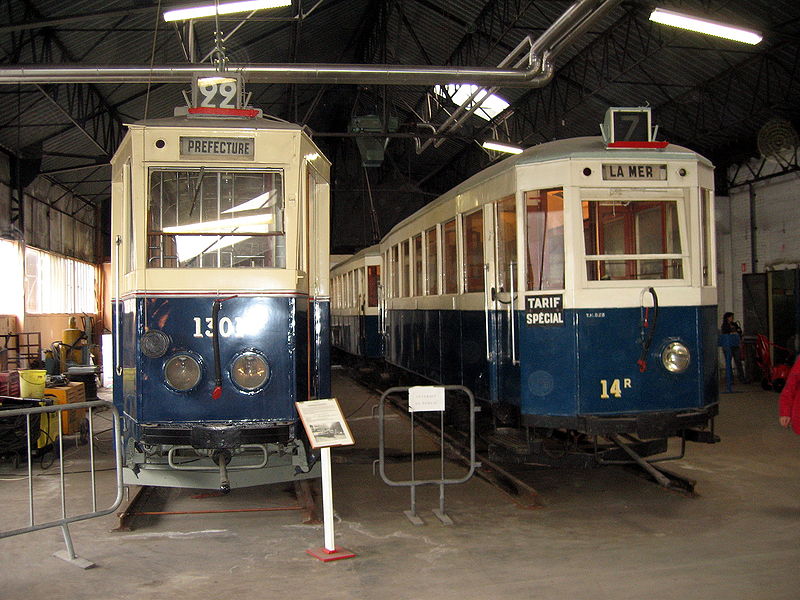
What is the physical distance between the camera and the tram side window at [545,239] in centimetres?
751

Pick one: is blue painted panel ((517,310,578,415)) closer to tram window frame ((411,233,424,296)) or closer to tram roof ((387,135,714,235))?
tram roof ((387,135,714,235))

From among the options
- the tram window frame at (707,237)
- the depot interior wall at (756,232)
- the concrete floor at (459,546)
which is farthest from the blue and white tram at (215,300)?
the depot interior wall at (756,232)

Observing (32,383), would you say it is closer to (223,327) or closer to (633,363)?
(223,327)

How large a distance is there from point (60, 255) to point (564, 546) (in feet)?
77.5

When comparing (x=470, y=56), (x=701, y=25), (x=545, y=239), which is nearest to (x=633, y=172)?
(x=545, y=239)

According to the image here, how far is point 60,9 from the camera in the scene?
13.0 meters

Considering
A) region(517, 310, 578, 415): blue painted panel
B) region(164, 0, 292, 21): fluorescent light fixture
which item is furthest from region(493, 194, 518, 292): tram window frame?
region(164, 0, 292, 21): fluorescent light fixture

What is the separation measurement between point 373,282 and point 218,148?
40.7 feet

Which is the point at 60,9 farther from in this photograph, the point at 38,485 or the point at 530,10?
the point at 530,10

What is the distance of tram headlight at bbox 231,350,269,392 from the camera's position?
6.77 m

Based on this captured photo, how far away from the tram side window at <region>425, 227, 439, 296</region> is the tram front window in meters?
3.96

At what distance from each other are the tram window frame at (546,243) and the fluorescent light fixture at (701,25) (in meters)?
6.19

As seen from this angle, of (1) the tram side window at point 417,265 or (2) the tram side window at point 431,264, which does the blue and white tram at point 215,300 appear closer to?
(2) the tram side window at point 431,264

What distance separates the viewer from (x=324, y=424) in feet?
19.6
